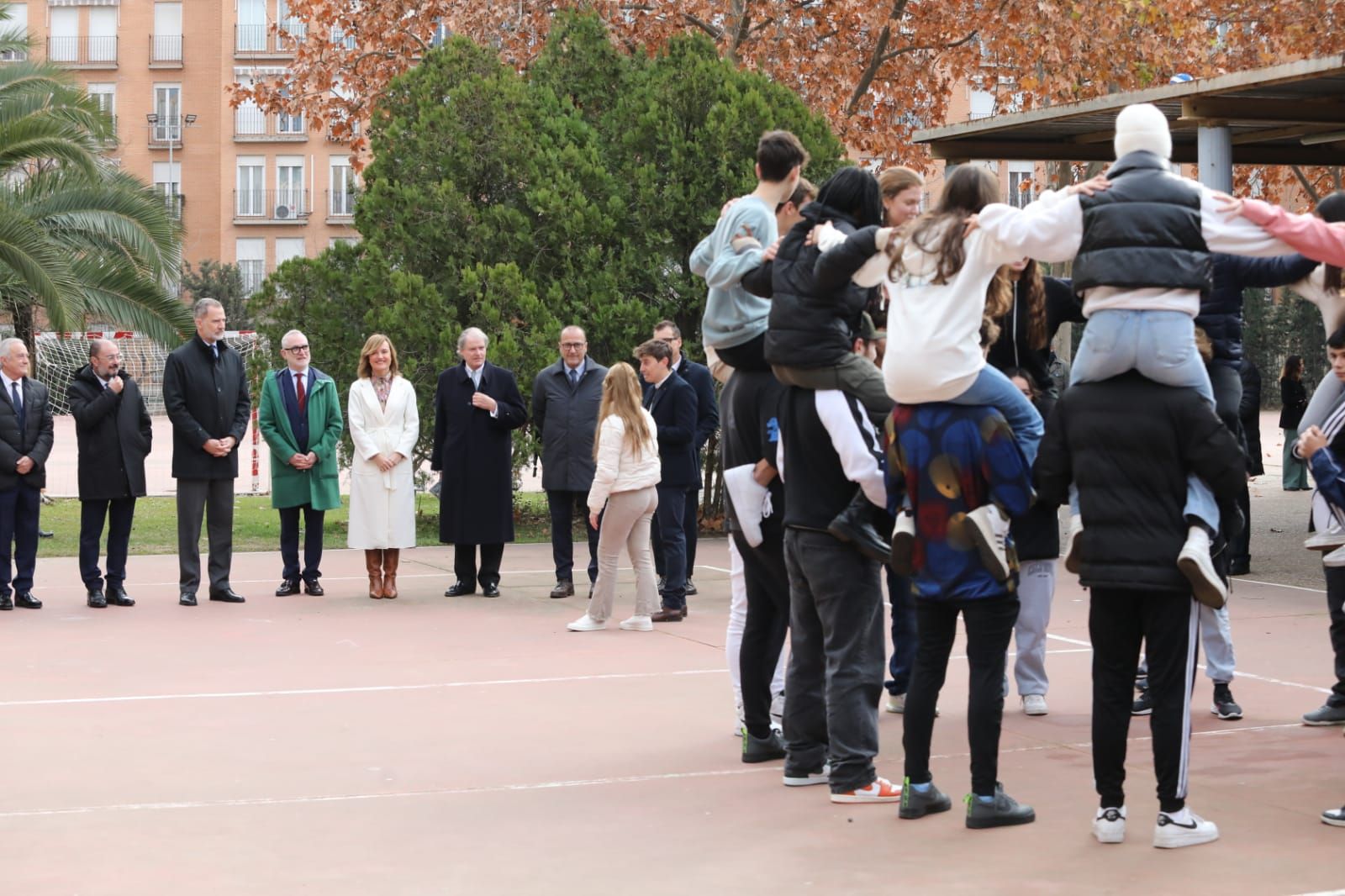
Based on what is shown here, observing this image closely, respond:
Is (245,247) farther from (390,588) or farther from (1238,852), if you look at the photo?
(1238,852)

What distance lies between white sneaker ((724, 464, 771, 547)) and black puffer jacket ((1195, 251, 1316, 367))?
1.78m

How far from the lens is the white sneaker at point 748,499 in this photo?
6.56 m

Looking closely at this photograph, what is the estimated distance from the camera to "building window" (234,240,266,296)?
6831 centimetres

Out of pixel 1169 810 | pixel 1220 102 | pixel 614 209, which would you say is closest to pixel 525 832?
pixel 1169 810

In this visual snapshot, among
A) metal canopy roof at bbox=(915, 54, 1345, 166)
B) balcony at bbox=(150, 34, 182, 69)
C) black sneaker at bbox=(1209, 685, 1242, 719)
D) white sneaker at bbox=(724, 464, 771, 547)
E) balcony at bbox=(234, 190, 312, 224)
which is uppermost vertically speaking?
balcony at bbox=(150, 34, 182, 69)

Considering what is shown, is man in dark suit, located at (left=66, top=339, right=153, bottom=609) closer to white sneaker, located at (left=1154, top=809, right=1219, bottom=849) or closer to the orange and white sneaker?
the orange and white sneaker

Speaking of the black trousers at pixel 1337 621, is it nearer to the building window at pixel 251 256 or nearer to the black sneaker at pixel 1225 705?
the black sneaker at pixel 1225 705

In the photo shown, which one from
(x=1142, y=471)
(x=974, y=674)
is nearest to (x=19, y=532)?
(x=974, y=674)

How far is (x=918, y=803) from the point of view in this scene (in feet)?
19.2

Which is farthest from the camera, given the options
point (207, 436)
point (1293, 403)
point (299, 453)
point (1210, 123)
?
point (1293, 403)

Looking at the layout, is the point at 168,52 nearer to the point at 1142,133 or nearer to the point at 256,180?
the point at 256,180

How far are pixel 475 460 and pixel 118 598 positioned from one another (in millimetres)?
2709

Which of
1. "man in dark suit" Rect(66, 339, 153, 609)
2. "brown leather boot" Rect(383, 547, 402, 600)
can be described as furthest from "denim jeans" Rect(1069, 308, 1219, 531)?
"man in dark suit" Rect(66, 339, 153, 609)

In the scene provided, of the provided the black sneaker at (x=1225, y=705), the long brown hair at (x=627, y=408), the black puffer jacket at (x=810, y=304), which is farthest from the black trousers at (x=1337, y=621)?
the long brown hair at (x=627, y=408)
